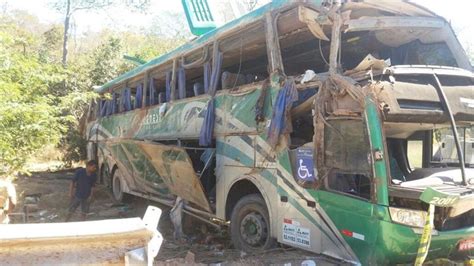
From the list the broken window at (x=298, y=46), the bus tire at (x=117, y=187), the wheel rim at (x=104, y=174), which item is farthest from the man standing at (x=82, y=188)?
the broken window at (x=298, y=46)

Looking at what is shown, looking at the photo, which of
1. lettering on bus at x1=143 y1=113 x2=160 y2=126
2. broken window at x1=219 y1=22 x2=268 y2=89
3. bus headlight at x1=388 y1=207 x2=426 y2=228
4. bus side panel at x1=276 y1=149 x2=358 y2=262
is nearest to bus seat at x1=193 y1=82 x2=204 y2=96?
broken window at x1=219 y1=22 x2=268 y2=89

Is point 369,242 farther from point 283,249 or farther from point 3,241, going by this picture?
point 3,241

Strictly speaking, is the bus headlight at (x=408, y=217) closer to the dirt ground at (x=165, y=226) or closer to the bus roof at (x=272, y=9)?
the dirt ground at (x=165, y=226)

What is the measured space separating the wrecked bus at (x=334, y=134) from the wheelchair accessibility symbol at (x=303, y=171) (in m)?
0.01

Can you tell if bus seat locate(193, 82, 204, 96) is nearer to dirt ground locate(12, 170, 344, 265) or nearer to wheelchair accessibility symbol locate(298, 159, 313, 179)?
dirt ground locate(12, 170, 344, 265)

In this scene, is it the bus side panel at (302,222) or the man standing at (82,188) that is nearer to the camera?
the bus side panel at (302,222)

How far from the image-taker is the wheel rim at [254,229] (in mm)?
5945

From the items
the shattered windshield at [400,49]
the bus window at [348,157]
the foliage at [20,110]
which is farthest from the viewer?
the foliage at [20,110]

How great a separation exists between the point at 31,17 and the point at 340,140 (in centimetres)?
4850

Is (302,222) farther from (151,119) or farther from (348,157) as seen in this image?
(151,119)

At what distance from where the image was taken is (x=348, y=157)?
4.73 m

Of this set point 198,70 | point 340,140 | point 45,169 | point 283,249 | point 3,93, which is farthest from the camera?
point 45,169


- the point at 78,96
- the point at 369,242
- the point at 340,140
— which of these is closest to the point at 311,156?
the point at 340,140

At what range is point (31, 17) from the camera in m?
46.6
